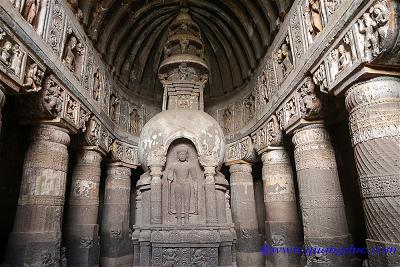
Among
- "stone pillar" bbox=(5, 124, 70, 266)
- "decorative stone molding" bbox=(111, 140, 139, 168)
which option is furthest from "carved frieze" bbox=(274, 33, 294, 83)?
"decorative stone molding" bbox=(111, 140, 139, 168)

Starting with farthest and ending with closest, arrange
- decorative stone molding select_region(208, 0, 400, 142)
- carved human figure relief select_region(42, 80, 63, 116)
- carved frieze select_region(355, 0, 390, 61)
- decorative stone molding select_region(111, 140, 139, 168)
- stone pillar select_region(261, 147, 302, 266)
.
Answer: decorative stone molding select_region(111, 140, 139, 168), stone pillar select_region(261, 147, 302, 266), carved human figure relief select_region(42, 80, 63, 116), decorative stone molding select_region(208, 0, 400, 142), carved frieze select_region(355, 0, 390, 61)

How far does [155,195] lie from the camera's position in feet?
24.5

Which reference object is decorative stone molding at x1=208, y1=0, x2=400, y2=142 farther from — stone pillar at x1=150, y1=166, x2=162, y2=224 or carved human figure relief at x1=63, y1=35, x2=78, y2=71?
carved human figure relief at x1=63, y1=35, x2=78, y2=71

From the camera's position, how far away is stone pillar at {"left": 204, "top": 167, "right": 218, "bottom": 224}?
24.3 ft

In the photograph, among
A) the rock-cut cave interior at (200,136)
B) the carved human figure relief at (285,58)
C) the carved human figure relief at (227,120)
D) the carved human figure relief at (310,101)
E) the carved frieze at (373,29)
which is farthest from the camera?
the carved human figure relief at (227,120)

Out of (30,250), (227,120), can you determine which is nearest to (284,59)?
(227,120)

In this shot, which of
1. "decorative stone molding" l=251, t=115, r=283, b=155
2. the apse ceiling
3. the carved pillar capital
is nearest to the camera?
"decorative stone molding" l=251, t=115, r=283, b=155

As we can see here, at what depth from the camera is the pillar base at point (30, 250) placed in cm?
529

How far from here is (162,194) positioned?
7645 mm

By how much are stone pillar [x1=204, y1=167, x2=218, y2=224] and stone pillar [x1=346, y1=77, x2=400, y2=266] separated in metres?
3.93

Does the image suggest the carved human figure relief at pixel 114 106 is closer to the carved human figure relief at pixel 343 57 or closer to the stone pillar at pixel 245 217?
the stone pillar at pixel 245 217

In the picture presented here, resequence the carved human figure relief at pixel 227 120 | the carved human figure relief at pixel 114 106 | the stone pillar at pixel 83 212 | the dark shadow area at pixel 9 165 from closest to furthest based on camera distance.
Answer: the dark shadow area at pixel 9 165 < the stone pillar at pixel 83 212 < the carved human figure relief at pixel 114 106 < the carved human figure relief at pixel 227 120

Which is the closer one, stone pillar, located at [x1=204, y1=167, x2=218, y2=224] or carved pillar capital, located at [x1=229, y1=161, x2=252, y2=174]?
stone pillar, located at [x1=204, y1=167, x2=218, y2=224]

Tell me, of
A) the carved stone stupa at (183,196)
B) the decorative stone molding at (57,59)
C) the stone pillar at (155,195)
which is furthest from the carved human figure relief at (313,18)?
the decorative stone molding at (57,59)
